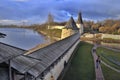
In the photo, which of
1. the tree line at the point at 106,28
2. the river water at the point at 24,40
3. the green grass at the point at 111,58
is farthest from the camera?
the tree line at the point at 106,28

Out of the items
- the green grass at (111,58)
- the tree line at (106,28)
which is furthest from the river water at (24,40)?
the tree line at (106,28)

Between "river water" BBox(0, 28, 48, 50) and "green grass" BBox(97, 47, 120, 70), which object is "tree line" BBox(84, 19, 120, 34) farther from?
"green grass" BBox(97, 47, 120, 70)

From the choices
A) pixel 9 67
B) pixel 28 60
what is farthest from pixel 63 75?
pixel 9 67

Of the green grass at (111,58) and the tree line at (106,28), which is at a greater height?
the tree line at (106,28)

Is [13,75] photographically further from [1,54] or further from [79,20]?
[79,20]

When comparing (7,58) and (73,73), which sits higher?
(7,58)

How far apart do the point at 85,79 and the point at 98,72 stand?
2985mm

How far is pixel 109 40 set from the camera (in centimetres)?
5803

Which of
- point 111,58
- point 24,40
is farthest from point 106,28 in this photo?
point 111,58

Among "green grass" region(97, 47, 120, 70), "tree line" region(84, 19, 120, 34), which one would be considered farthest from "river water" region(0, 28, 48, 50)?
"tree line" region(84, 19, 120, 34)

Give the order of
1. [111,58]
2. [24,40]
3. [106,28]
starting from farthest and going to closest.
Answer: [106,28], [24,40], [111,58]

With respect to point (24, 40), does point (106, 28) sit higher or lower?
higher

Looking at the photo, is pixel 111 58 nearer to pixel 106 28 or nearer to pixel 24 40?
pixel 24 40

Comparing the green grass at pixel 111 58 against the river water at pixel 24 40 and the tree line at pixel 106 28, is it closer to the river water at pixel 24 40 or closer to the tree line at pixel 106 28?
the river water at pixel 24 40
